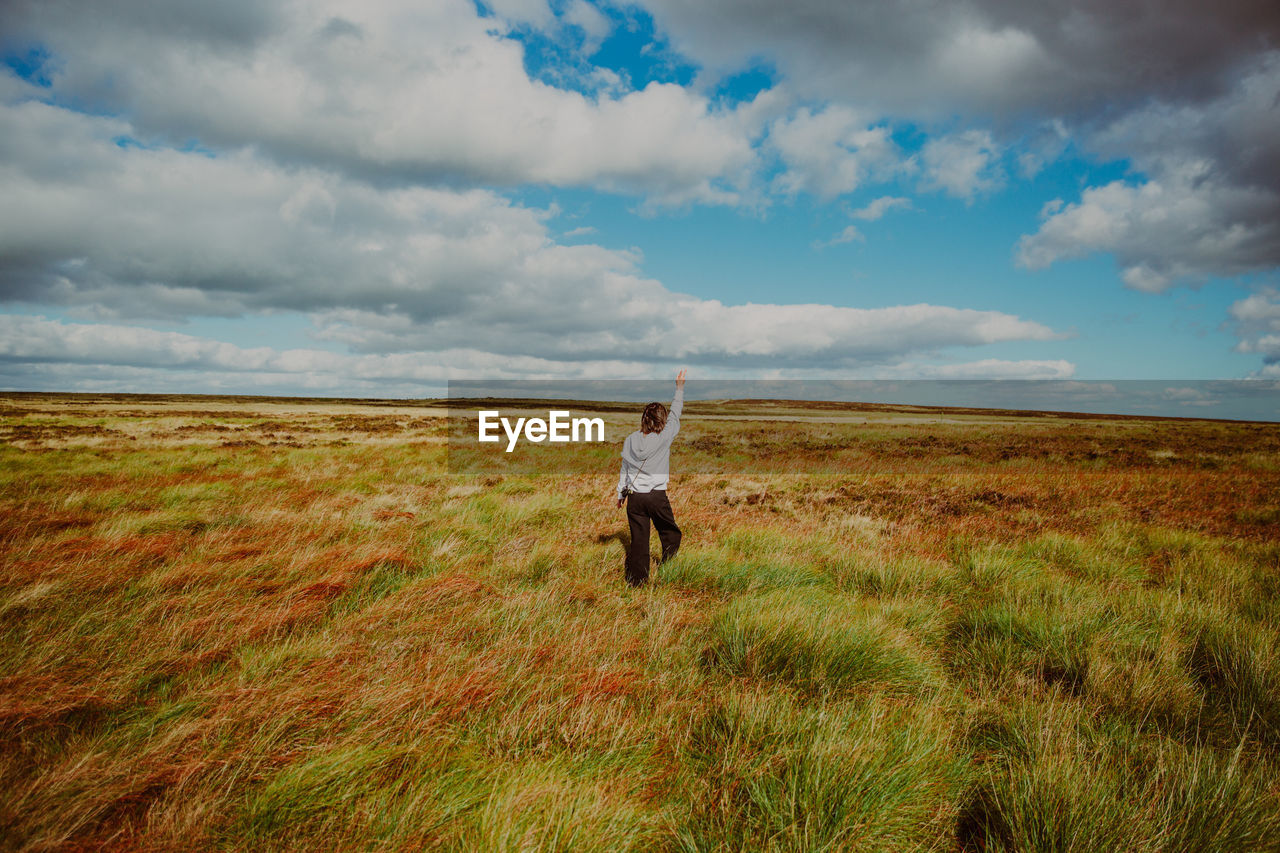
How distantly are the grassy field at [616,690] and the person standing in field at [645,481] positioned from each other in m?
0.39

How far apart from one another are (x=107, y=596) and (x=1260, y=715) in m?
9.33

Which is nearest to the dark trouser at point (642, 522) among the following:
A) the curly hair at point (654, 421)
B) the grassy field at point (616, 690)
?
the grassy field at point (616, 690)

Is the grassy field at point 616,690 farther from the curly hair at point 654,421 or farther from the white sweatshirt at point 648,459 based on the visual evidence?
the curly hair at point 654,421

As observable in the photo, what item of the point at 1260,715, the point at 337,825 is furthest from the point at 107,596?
the point at 1260,715

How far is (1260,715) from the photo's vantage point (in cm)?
375

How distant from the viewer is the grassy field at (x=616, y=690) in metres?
2.46

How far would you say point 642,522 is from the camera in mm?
6242

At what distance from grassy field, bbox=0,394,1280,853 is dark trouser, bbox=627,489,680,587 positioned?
0.88 feet

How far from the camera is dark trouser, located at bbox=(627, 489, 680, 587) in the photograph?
6199mm

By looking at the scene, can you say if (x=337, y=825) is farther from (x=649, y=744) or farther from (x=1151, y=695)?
(x=1151, y=695)
